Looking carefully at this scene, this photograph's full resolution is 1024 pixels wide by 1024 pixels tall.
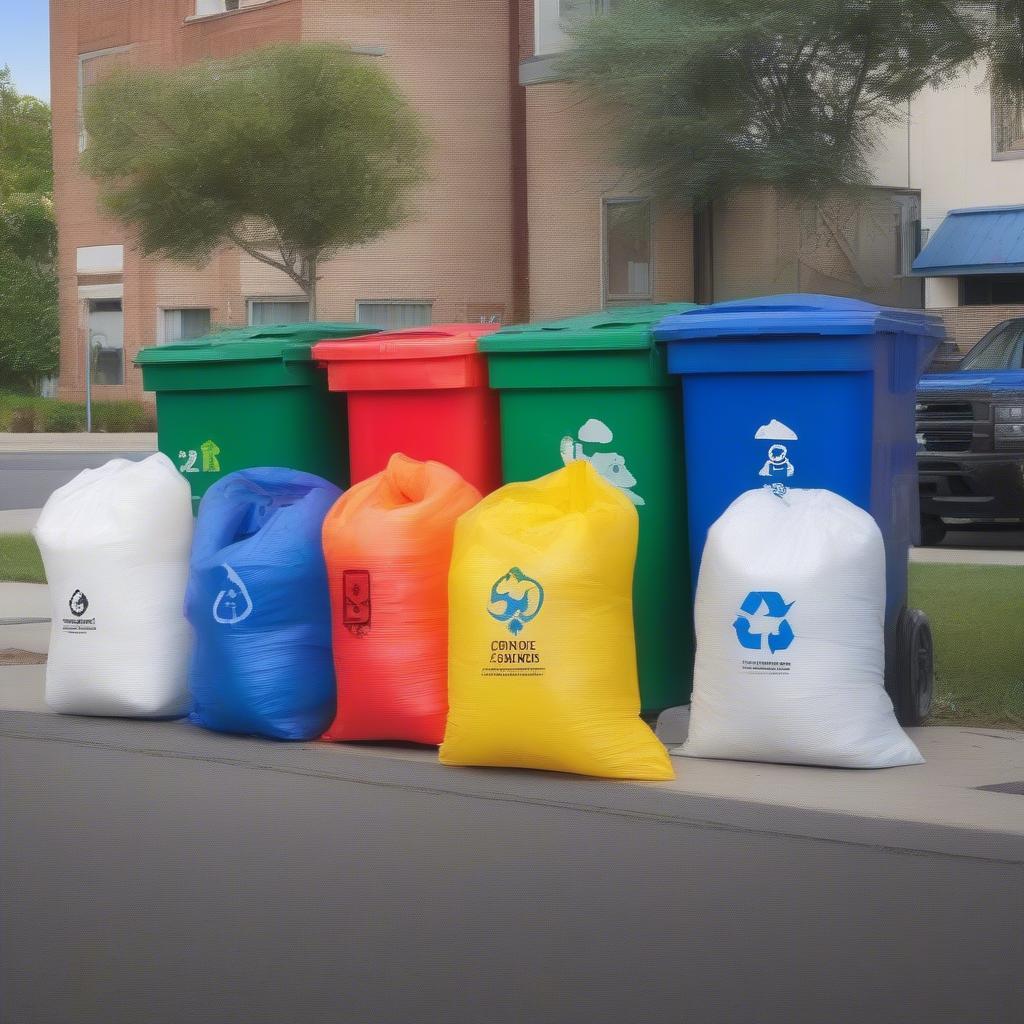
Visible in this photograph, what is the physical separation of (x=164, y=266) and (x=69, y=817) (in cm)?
3180

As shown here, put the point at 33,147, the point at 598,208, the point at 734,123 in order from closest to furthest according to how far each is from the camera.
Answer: the point at 734,123, the point at 598,208, the point at 33,147

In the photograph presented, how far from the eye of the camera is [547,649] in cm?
587

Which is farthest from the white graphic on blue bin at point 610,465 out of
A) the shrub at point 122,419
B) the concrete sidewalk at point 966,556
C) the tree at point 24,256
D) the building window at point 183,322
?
the tree at point 24,256

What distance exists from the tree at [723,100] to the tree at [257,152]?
10.8 ft

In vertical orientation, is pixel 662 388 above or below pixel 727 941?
above

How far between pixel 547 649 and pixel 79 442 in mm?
28310

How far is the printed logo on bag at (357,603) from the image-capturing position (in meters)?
6.37

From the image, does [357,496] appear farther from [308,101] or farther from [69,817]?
[308,101]

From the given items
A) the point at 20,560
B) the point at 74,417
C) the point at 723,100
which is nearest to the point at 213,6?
the point at 74,417

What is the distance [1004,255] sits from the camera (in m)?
24.2

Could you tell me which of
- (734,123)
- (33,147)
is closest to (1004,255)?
(734,123)

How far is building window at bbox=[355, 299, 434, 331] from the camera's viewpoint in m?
32.9

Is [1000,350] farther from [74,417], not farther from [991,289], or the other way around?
[74,417]

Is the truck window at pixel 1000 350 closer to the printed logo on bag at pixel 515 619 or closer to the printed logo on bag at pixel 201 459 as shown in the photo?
the printed logo on bag at pixel 201 459
